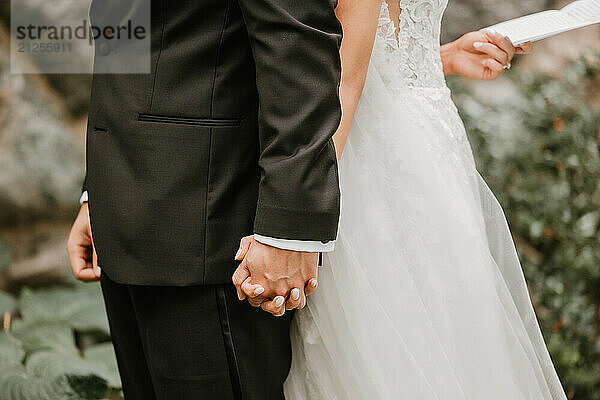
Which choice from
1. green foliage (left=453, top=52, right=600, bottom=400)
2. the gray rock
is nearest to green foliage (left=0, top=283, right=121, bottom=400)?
the gray rock

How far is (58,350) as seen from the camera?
1.82 m

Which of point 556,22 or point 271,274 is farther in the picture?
point 556,22

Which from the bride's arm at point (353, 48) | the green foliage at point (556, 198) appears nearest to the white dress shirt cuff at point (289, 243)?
the bride's arm at point (353, 48)

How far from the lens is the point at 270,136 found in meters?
0.74

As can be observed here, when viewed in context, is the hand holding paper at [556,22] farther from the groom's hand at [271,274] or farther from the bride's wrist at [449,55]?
the groom's hand at [271,274]

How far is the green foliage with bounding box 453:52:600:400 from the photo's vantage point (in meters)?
1.91

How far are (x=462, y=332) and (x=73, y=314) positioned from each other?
138 centimetres

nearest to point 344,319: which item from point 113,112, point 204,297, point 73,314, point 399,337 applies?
point 399,337

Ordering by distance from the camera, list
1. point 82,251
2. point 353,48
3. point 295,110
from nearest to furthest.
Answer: point 295,110 → point 353,48 → point 82,251

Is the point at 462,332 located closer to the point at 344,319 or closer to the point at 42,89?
the point at 344,319

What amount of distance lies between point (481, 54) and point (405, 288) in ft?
1.71

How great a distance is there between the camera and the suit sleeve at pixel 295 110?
0.71m

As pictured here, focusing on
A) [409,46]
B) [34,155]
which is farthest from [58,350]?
[409,46]

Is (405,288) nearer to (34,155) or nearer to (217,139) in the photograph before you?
(217,139)
